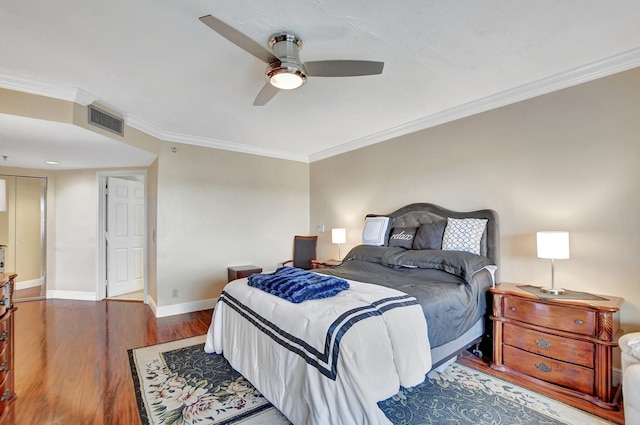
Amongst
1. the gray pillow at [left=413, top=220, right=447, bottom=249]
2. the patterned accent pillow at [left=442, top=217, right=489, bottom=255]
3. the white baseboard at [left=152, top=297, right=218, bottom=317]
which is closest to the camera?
the patterned accent pillow at [left=442, top=217, right=489, bottom=255]

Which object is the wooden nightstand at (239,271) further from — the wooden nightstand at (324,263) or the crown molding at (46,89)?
the crown molding at (46,89)

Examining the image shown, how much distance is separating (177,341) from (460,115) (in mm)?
4050

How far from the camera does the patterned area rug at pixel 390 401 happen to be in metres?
1.94

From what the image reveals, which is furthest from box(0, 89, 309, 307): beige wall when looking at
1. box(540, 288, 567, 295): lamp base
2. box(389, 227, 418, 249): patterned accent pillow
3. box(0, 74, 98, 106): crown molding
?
box(540, 288, 567, 295): lamp base

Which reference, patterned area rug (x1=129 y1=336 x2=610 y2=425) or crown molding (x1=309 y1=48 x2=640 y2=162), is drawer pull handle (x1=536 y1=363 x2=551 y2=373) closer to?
patterned area rug (x1=129 y1=336 x2=610 y2=425)

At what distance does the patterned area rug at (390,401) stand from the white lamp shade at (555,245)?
3.51 feet

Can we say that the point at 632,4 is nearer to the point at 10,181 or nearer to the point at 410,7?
the point at 410,7

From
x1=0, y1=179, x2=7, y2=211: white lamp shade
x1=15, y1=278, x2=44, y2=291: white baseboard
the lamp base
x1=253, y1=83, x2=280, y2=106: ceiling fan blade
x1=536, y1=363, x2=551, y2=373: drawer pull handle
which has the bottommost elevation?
x1=15, y1=278, x2=44, y2=291: white baseboard

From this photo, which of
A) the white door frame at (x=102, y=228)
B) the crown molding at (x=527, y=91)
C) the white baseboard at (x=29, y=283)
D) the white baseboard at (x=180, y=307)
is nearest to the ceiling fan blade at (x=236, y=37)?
the crown molding at (x=527, y=91)

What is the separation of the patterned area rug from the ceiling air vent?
2.43 meters

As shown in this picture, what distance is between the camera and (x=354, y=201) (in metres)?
4.71

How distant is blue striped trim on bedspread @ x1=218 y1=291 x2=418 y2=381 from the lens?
1563 millimetres

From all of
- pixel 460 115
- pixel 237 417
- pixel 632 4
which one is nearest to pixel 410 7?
pixel 632 4

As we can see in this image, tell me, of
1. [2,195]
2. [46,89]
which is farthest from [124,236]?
[46,89]
